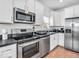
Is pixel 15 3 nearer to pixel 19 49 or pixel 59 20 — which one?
pixel 19 49

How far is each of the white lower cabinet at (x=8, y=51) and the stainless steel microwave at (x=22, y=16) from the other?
851 mm

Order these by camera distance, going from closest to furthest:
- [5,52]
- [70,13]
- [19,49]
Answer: [5,52], [19,49], [70,13]

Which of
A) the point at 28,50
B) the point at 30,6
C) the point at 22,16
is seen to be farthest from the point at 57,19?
A: the point at 28,50

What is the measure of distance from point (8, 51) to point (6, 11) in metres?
0.94

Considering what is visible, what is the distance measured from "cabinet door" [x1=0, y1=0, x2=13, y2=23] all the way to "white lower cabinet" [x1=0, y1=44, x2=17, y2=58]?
650mm

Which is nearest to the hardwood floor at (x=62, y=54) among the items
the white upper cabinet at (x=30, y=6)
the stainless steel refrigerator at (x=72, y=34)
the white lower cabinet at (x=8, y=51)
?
the stainless steel refrigerator at (x=72, y=34)

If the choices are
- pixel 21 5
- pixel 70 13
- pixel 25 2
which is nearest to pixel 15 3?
pixel 21 5

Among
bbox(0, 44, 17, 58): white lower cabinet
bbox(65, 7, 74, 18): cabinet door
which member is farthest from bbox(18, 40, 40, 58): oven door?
bbox(65, 7, 74, 18): cabinet door

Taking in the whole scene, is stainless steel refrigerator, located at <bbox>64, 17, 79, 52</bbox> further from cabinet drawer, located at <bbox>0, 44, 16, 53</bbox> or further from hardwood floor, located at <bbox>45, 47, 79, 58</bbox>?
cabinet drawer, located at <bbox>0, 44, 16, 53</bbox>

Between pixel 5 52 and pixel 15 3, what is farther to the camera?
pixel 15 3

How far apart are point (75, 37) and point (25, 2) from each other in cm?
279

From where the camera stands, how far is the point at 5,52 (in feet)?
4.74

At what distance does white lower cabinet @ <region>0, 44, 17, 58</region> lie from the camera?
1.40m

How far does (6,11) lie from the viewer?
181 centimetres
